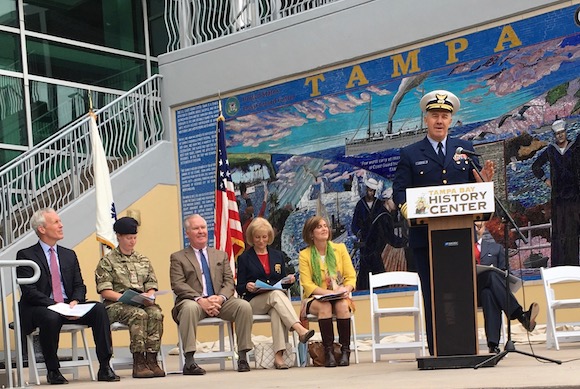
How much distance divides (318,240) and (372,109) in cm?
301

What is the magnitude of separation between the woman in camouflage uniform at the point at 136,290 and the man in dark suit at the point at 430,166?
2.35 meters

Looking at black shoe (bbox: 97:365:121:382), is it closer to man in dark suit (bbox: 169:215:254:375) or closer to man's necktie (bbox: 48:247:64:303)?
man in dark suit (bbox: 169:215:254:375)

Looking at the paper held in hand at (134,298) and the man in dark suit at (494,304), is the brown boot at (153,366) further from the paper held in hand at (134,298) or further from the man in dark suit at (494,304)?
the man in dark suit at (494,304)

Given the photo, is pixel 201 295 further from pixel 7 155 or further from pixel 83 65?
pixel 83 65

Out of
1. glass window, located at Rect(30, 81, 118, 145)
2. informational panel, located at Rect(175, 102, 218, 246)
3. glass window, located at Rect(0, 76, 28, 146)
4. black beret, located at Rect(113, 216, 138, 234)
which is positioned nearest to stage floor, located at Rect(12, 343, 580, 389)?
black beret, located at Rect(113, 216, 138, 234)

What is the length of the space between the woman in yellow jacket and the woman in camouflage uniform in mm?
1225

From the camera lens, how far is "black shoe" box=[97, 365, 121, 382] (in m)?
7.19

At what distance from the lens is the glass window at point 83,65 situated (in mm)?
13438

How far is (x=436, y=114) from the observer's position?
6102mm

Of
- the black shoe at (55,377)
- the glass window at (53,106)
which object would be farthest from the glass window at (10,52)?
the black shoe at (55,377)

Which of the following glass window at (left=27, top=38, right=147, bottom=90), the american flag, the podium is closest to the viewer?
the podium

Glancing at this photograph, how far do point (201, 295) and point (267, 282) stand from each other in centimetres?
60

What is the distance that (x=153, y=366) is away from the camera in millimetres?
7453

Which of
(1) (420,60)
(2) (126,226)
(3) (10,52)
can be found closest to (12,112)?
(3) (10,52)
